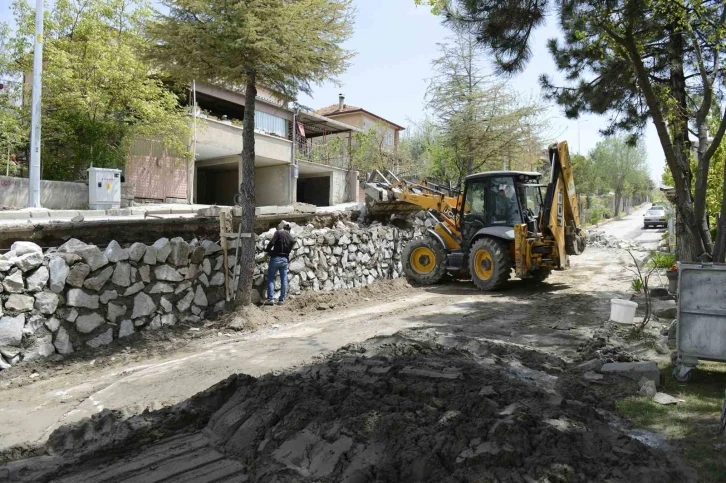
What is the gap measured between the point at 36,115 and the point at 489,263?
38.6 feet

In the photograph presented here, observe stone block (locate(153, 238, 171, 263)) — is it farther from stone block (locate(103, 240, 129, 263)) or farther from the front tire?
the front tire


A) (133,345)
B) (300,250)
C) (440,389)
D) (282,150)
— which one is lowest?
(133,345)

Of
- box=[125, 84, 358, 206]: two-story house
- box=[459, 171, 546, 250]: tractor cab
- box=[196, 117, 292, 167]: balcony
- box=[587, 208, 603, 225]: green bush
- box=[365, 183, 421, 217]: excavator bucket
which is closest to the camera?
box=[459, 171, 546, 250]: tractor cab

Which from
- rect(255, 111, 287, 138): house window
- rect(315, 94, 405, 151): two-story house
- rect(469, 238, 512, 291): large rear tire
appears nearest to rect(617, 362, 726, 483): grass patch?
rect(469, 238, 512, 291): large rear tire

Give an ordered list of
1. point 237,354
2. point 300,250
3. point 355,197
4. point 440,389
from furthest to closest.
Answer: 1. point 355,197
2. point 300,250
3. point 237,354
4. point 440,389

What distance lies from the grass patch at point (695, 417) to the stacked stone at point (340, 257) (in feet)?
23.4

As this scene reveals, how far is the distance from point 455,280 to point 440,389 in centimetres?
990

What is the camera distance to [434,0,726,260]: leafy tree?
6.70 metres

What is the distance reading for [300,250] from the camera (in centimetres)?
1126

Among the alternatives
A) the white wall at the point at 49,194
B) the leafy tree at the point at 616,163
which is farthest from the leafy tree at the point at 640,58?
→ the leafy tree at the point at 616,163

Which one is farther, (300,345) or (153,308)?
(153,308)

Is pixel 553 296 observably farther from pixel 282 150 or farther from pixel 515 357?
pixel 282 150

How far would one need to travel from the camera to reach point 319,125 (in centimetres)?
2861

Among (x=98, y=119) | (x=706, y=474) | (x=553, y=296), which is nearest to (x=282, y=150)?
(x=98, y=119)
